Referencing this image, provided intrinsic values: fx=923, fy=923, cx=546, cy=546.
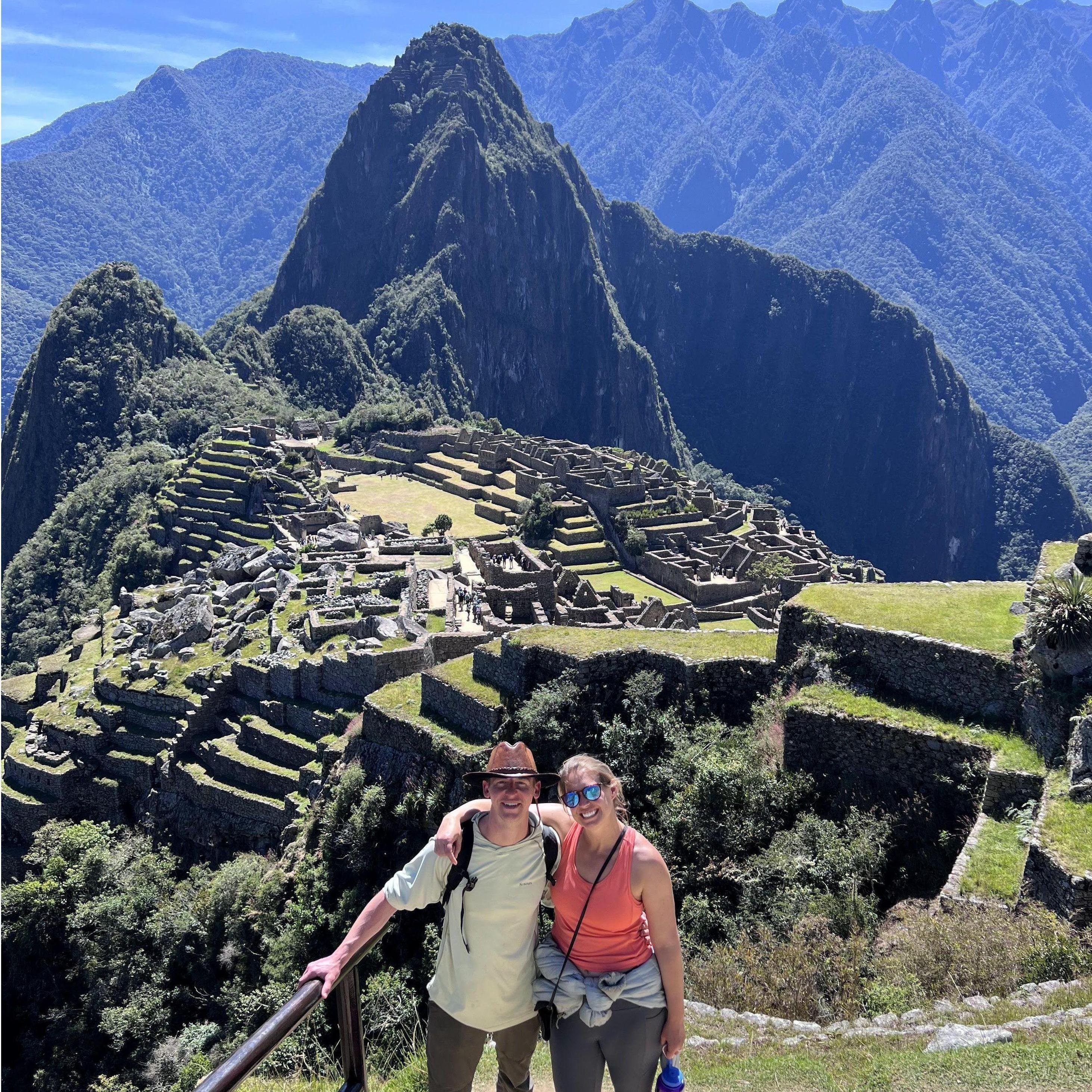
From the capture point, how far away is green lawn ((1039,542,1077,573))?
12.1 metres

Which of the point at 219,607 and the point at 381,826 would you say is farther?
the point at 219,607

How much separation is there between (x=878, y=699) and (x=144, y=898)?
15.0 metres

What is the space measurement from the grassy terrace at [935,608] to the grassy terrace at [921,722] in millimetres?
956

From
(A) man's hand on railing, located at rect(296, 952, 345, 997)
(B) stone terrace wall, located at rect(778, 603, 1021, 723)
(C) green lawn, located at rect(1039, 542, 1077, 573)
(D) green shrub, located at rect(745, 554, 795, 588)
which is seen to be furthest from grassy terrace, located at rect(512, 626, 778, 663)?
(D) green shrub, located at rect(745, 554, 795, 588)

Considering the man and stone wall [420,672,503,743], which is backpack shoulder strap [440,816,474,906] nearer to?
the man

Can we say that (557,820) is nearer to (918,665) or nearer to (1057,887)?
(1057,887)

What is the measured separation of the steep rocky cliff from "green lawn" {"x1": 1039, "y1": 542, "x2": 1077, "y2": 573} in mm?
156490

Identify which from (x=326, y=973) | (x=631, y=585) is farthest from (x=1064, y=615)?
(x=631, y=585)

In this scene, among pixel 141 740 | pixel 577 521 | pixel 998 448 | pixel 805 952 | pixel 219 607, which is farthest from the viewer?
pixel 998 448

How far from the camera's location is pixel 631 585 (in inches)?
1836

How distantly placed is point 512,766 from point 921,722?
7.86m

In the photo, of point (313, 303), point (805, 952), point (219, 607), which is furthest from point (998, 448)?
point (805, 952)

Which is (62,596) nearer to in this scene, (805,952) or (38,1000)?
(38,1000)

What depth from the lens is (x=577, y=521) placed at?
5497 centimetres
